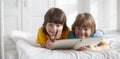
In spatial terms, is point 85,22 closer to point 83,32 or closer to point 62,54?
point 83,32

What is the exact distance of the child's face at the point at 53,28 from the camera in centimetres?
122

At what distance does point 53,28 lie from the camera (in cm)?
122

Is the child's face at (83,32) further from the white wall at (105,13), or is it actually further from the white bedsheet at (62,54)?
the white wall at (105,13)

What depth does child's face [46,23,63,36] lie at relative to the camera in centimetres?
122

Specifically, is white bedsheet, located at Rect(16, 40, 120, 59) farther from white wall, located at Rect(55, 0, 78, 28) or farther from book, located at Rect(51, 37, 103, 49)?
white wall, located at Rect(55, 0, 78, 28)

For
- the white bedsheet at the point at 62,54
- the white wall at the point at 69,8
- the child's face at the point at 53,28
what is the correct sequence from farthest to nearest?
the white wall at the point at 69,8 < the child's face at the point at 53,28 < the white bedsheet at the point at 62,54

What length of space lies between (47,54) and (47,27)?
7.9 inches

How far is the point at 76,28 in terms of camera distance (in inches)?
49.9

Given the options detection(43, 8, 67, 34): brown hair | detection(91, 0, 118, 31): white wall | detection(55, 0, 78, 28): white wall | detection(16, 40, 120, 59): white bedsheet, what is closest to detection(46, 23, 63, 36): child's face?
detection(43, 8, 67, 34): brown hair

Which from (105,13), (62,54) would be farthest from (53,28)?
(105,13)

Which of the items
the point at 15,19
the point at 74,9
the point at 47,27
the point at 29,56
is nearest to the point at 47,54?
the point at 29,56

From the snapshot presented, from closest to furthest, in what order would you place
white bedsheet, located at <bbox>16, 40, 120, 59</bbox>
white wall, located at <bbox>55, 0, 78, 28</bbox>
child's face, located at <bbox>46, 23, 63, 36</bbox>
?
white bedsheet, located at <bbox>16, 40, 120, 59</bbox>
child's face, located at <bbox>46, 23, 63, 36</bbox>
white wall, located at <bbox>55, 0, 78, 28</bbox>

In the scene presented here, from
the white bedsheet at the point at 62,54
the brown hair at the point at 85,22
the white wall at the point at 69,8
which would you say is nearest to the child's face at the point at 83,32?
the brown hair at the point at 85,22

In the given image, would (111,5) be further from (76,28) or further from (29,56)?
(29,56)
